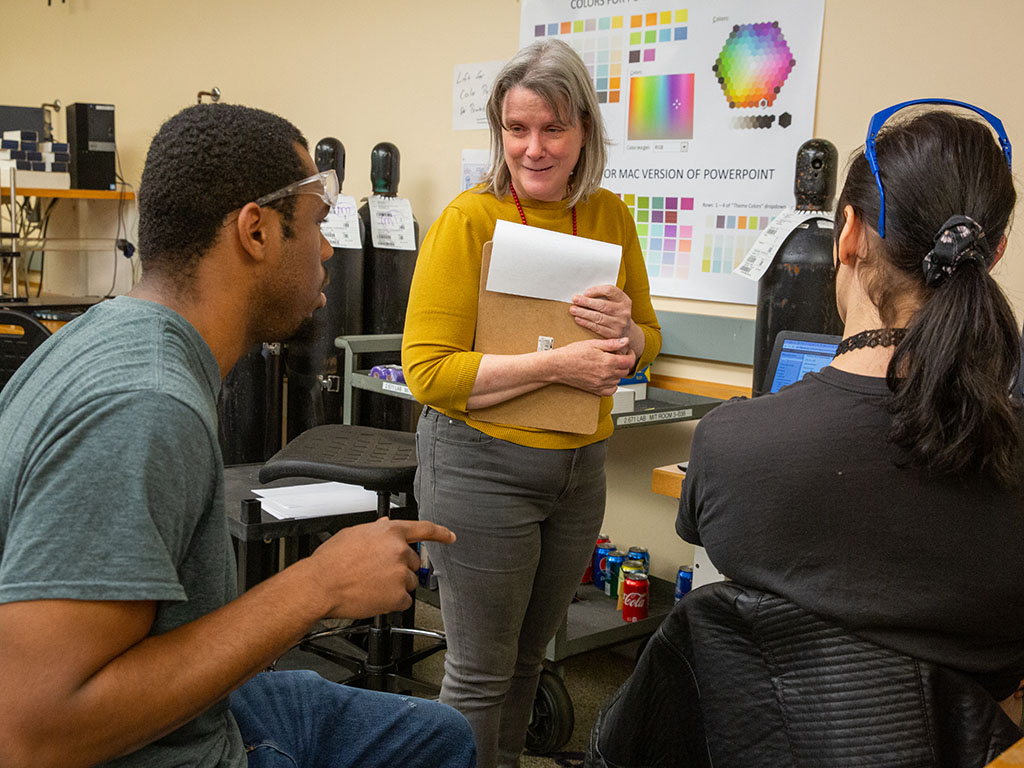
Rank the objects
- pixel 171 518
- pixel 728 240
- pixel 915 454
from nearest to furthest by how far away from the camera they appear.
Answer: pixel 171 518, pixel 915 454, pixel 728 240

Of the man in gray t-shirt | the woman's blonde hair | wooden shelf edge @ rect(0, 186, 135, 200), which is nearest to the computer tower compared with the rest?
wooden shelf edge @ rect(0, 186, 135, 200)

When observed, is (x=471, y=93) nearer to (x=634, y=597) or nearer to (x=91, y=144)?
(x=634, y=597)

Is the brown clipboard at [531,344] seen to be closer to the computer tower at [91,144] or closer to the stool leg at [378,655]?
the stool leg at [378,655]

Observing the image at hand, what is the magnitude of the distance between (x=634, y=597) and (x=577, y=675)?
39 centimetres

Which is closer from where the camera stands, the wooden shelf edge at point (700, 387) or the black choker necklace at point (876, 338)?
the black choker necklace at point (876, 338)

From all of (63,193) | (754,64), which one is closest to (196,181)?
(754,64)

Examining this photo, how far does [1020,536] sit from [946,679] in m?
0.15

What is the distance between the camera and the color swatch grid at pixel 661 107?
272 cm

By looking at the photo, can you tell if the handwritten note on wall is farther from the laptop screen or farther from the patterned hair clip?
the patterned hair clip

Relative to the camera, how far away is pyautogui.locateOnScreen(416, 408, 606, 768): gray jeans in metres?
1.57

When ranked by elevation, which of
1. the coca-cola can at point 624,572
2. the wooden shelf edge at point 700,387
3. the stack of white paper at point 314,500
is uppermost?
the wooden shelf edge at point 700,387

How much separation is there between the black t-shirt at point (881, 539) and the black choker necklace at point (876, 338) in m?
0.05

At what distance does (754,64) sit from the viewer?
2557 mm

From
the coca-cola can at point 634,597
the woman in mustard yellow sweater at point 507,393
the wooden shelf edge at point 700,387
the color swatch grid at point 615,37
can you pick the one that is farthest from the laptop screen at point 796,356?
the color swatch grid at point 615,37
